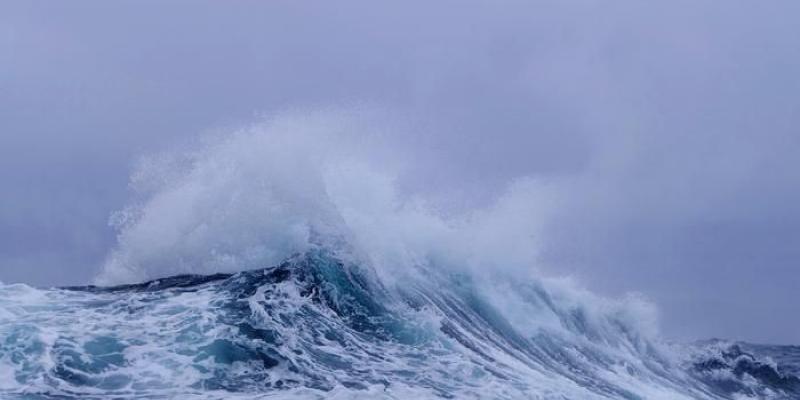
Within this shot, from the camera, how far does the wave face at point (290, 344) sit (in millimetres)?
11516

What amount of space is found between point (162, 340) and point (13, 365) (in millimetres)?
2275

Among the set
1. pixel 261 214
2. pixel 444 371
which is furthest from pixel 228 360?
pixel 261 214

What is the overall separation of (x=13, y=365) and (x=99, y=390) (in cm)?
149

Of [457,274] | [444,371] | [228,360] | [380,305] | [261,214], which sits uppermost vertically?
[457,274]

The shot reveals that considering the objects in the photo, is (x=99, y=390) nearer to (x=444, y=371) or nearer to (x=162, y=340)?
(x=162, y=340)

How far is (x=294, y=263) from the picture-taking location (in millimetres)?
16641

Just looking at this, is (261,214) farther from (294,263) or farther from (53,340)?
(53,340)

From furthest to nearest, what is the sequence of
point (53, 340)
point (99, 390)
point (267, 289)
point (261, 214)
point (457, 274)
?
point (457, 274) < point (261, 214) < point (267, 289) < point (53, 340) < point (99, 390)

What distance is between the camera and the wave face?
37.8 feet

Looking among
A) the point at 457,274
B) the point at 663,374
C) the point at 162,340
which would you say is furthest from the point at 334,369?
the point at 663,374

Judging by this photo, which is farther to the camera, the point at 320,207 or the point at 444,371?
the point at 320,207

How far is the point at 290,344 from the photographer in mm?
13438

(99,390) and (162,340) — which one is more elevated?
(162,340)

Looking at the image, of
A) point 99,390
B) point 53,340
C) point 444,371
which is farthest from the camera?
point 444,371
